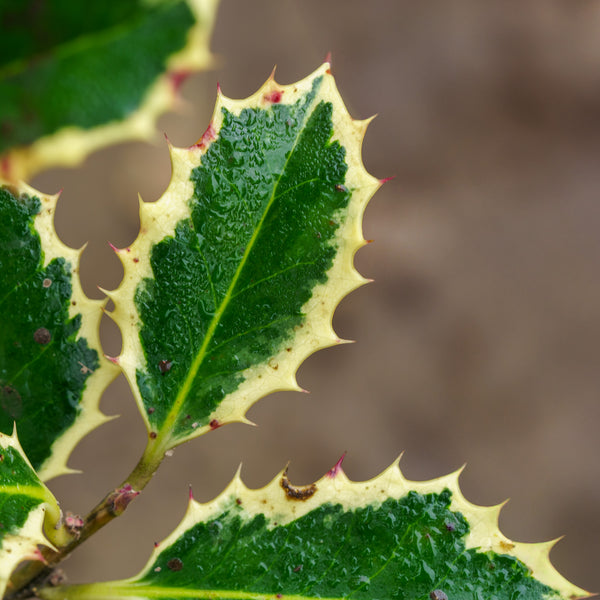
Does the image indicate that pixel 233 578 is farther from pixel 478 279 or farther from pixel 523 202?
pixel 523 202

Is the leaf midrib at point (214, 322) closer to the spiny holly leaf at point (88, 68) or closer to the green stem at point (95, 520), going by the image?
the green stem at point (95, 520)

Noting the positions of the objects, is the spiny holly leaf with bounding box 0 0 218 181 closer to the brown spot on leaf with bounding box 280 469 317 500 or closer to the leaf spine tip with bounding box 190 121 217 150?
the leaf spine tip with bounding box 190 121 217 150

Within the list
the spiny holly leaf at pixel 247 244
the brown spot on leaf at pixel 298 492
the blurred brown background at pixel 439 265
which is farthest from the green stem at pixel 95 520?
the blurred brown background at pixel 439 265

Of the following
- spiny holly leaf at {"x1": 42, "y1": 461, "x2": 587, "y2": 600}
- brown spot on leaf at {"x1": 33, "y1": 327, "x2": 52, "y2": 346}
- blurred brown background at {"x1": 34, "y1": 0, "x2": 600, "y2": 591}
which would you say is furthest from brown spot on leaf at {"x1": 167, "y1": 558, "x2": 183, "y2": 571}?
blurred brown background at {"x1": 34, "y1": 0, "x2": 600, "y2": 591}

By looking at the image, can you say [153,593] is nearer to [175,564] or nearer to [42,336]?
[175,564]

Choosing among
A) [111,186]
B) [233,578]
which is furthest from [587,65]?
[233,578]

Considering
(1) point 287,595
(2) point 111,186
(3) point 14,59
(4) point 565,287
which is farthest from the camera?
(4) point 565,287
